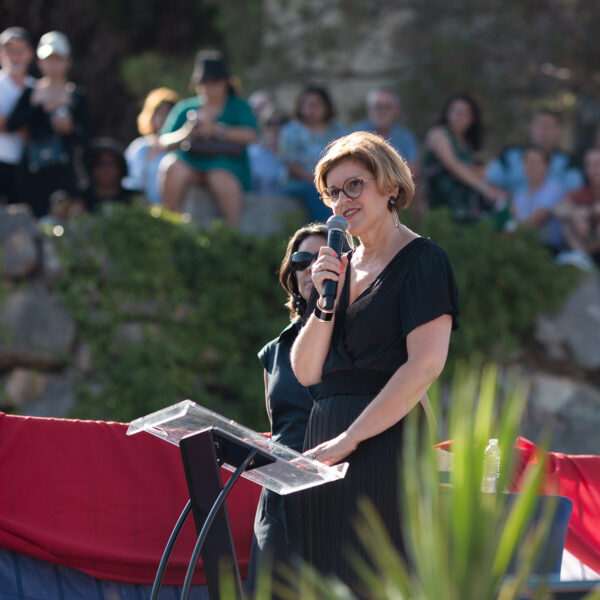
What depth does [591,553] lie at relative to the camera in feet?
14.8

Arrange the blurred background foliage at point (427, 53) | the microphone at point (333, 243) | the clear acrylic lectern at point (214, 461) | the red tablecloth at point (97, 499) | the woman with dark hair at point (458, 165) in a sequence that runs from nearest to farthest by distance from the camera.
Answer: the clear acrylic lectern at point (214, 461) < the microphone at point (333, 243) < the red tablecloth at point (97, 499) < the woman with dark hair at point (458, 165) < the blurred background foliage at point (427, 53)

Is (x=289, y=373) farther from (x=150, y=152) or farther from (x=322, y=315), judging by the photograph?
(x=150, y=152)

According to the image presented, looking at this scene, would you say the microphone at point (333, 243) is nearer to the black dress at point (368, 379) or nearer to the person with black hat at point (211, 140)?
the black dress at point (368, 379)

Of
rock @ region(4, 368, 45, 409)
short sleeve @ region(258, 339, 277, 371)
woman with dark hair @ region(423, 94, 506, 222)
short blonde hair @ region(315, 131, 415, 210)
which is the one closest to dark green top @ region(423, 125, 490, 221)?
woman with dark hair @ region(423, 94, 506, 222)

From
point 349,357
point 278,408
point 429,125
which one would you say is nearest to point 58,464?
point 278,408

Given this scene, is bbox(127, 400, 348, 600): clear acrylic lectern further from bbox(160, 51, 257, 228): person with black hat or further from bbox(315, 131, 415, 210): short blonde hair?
bbox(160, 51, 257, 228): person with black hat

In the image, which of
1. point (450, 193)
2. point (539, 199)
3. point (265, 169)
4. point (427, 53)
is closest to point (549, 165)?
point (539, 199)

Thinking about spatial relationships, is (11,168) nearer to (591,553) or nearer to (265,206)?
(265,206)

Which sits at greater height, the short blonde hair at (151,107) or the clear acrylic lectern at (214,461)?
the short blonde hair at (151,107)

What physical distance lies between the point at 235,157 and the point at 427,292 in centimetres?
555

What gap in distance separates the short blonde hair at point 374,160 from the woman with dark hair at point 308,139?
5520mm

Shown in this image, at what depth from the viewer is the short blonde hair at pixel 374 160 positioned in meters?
3.29

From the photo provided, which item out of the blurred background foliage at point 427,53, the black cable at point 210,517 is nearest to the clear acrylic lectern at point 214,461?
the black cable at point 210,517

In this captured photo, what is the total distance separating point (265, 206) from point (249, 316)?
894 millimetres
